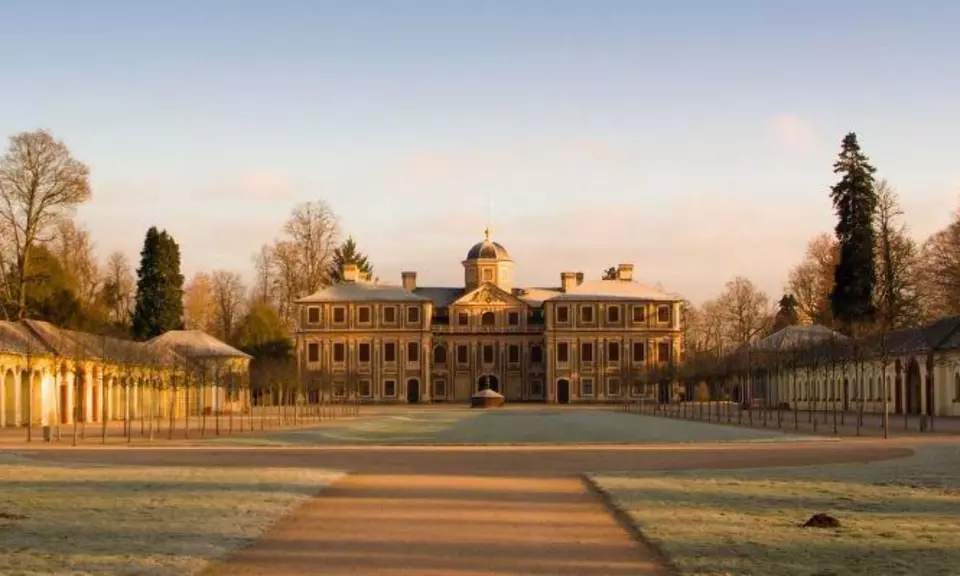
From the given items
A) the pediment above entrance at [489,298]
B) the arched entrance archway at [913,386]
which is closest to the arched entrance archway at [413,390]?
the pediment above entrance at [489,298]

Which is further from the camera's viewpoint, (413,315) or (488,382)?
(488,382)

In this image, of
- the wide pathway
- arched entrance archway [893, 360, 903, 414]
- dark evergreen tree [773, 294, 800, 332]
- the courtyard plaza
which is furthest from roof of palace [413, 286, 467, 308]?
the wide pathway

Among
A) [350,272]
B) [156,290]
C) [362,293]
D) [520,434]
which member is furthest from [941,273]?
[350,272]

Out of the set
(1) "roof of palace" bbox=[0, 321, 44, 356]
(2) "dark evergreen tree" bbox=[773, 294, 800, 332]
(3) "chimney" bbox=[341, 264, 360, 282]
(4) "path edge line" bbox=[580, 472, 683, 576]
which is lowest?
(4) "path edge line" bbox=[580, 472, 683, 576]

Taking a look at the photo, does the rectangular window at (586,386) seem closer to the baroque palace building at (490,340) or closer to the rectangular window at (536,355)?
the baroque palace building at (490,340)

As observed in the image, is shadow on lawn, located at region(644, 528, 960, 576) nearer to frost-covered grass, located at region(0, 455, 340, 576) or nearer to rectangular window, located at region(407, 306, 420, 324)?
frost-covered grass, located at region(0, 455, 340, 576)

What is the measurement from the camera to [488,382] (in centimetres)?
12131

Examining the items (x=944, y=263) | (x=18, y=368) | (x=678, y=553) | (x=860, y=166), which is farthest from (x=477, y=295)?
(x=678, y=553)

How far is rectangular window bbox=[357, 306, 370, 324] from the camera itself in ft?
387

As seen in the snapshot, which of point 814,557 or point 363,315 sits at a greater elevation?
point 363,315

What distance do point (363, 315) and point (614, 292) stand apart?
2469cm

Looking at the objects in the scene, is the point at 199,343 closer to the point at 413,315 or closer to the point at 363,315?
the point at 363,315

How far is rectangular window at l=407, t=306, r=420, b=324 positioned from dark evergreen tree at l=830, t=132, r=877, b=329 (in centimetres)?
4555

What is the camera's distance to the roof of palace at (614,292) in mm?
117812
